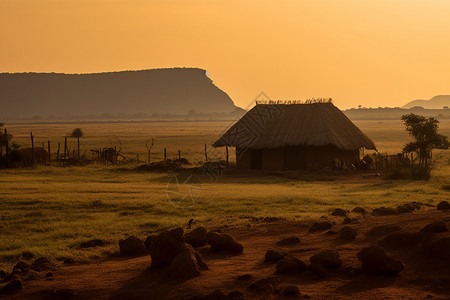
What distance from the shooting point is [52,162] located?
34.1 meters

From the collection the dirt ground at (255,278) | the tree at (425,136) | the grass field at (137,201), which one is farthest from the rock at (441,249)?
the tree at (425,136)

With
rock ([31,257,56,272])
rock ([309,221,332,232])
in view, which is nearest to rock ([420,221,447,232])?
rock ([309,221,332,232])

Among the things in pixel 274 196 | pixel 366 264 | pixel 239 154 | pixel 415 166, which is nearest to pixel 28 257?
pixel 366 264

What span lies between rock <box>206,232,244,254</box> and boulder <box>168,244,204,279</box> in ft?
5.03

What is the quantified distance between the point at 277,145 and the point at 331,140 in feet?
8.45

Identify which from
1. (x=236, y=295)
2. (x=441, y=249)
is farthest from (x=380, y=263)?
(x=236, y=295)

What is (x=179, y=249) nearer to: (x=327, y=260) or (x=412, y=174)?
(x=327, y=260)

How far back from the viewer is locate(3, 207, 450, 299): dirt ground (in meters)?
8.27

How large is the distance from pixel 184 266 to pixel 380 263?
108 inches

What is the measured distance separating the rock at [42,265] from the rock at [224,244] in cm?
269

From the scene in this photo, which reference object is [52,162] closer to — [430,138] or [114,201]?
[114,201]

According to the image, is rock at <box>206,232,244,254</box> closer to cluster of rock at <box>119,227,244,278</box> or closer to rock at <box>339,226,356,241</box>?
cluster of rock at <box>119,227,244,278</box>

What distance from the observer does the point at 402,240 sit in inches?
401

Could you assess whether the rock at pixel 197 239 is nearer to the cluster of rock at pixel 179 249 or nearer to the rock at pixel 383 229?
the cluster of rock at pixel 179 249
